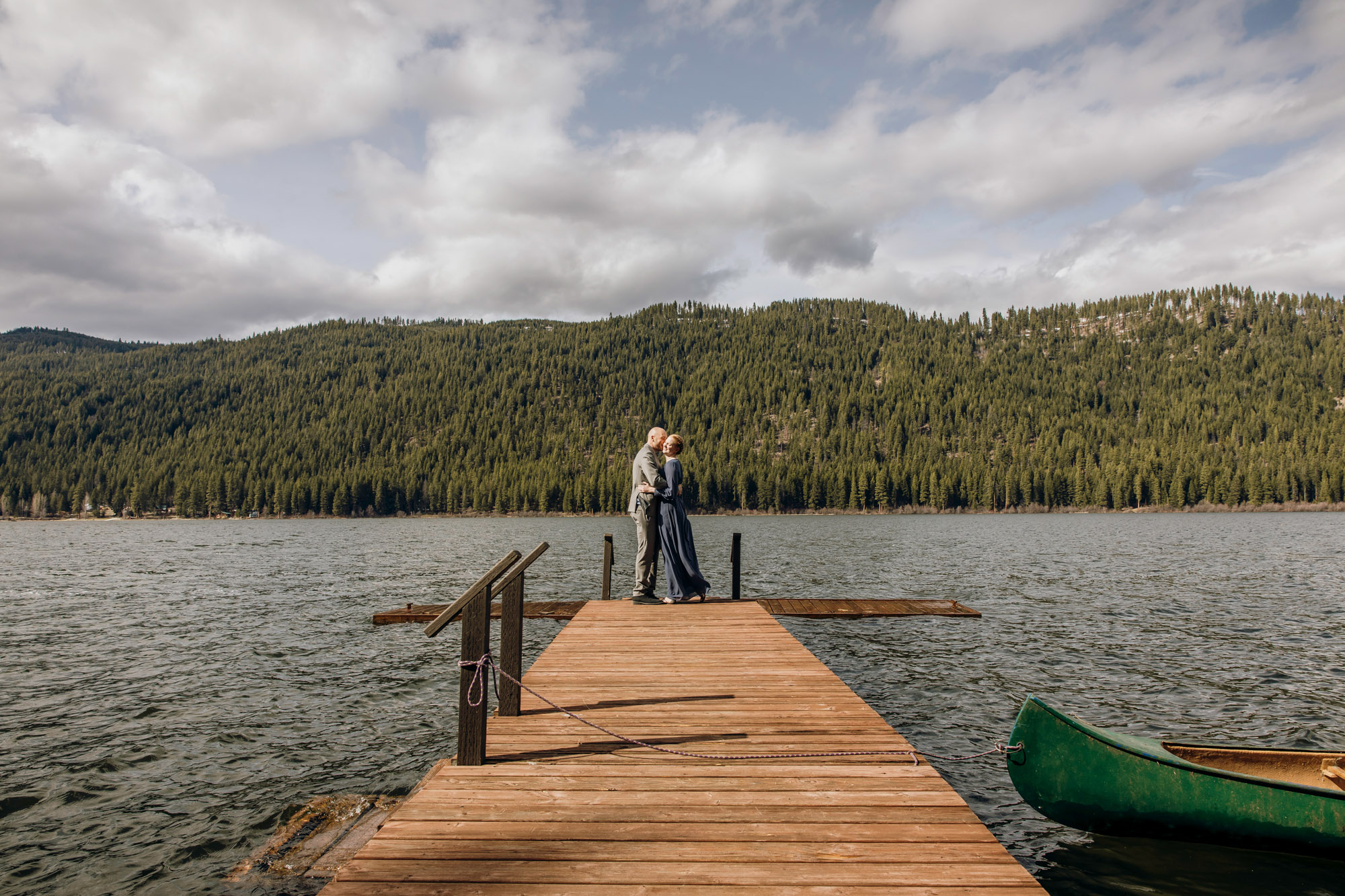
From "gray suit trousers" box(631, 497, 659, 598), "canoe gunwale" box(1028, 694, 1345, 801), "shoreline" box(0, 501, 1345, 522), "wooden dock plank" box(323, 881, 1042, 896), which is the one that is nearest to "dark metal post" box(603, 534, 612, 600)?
"gray suit trousers" box(631, 497, 659, 598)

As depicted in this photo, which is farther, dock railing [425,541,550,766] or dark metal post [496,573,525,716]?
dark metal post [496,573,525,716]

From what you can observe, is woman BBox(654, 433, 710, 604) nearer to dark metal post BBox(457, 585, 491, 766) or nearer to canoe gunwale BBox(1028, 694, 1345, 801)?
canoe gunwale BBox(1028, 694, 1345, 801)

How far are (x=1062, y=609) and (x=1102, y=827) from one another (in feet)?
65.8

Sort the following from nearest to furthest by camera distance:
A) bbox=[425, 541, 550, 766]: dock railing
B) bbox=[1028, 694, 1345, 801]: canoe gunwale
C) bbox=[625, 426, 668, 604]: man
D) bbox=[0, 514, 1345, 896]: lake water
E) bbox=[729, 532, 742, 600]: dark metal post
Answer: bbox=[425, 541, 550, 766]: dock railing → bbox=[1028, 694, 1345, 801]: canoe gunwale → bbox=[0, 514, 1345, 896]: lake water → bbox=[625, 426, 668, 604]: man → bbox=[729, 532, 742, 600]: dark metal post

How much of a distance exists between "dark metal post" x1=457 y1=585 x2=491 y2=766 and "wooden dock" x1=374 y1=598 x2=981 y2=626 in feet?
36.2

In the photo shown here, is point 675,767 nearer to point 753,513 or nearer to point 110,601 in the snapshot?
point 110,601

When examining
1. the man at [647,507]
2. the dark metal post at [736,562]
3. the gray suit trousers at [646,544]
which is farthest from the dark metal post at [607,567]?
the dark metal post at [736,562]

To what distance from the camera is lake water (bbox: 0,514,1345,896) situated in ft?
26.5

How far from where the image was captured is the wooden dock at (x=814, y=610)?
17.9 metres

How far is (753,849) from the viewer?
447 centimetres

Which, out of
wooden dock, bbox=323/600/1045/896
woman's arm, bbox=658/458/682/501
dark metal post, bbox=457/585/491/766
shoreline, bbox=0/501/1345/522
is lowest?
shoreline, bbox=0/501/1345/522

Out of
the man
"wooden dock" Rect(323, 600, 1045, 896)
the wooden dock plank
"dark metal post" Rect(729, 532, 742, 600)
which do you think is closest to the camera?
the wooden dock plank

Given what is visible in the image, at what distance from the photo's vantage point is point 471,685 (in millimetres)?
5867

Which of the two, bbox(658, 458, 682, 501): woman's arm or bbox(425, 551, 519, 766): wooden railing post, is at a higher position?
bbox(658, 458, 682, 501): woman's arm
